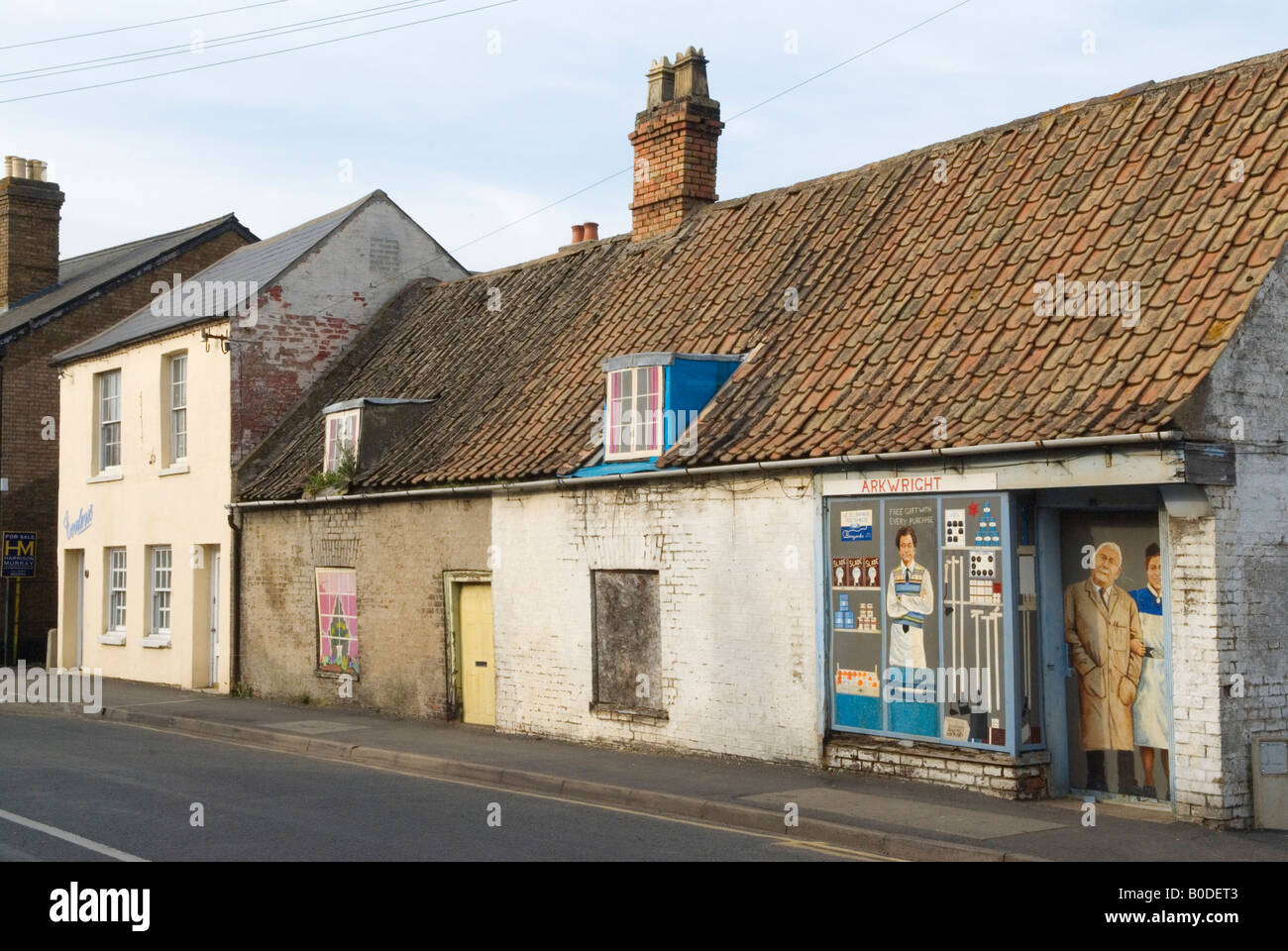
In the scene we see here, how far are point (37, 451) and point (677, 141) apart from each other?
57.9ft

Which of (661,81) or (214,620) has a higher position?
(661,81)

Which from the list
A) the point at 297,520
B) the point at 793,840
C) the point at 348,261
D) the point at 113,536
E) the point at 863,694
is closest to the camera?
the point at 793,840

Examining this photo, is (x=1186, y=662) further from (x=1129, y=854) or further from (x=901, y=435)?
(x=901, y=435)

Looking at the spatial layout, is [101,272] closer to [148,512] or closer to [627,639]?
[148,512]

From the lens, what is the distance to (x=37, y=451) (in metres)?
29.8

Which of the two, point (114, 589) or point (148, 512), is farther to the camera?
point (114, 589)

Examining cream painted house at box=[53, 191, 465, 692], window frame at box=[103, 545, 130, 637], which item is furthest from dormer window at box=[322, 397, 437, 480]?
window frame at box=[103, 545, 130, 637]

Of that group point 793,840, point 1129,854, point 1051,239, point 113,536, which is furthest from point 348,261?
point 1129,854

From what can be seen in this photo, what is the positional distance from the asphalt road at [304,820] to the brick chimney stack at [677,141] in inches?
360

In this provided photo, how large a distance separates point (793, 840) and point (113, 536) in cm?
1958

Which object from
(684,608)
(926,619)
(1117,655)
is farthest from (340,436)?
(1117,655)

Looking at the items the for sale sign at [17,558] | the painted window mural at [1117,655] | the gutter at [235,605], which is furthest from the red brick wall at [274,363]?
the painted window mural at [1117,655]

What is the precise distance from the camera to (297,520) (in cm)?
2117

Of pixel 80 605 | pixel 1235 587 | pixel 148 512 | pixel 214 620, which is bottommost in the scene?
pixel 214 620
